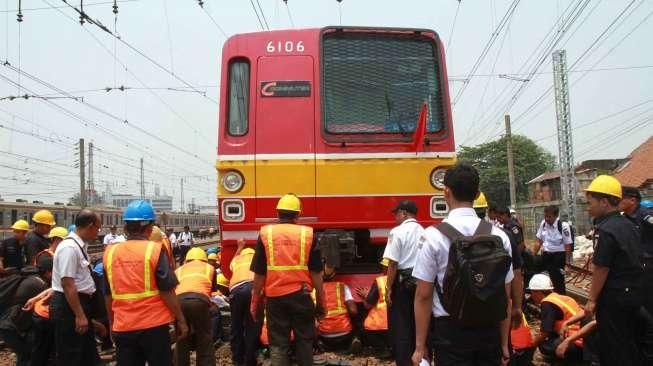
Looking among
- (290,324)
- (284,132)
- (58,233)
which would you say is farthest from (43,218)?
(290,324)

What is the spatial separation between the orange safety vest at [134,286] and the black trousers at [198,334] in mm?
1212

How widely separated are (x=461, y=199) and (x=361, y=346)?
3.74 meters

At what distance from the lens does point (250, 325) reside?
5.51 m

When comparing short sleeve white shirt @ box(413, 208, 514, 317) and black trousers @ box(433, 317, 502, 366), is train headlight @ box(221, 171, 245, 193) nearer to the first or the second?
short sleeve white shirt @ box(413, 208, 514, 317)

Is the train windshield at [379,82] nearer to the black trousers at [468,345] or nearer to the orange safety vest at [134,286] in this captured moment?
the orange safety vest at [134,286]

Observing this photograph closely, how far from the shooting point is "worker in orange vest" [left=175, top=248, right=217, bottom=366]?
514 centimetres

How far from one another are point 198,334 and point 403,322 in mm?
1911

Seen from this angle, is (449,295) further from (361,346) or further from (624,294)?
(361,346)

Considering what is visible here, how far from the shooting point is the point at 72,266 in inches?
177

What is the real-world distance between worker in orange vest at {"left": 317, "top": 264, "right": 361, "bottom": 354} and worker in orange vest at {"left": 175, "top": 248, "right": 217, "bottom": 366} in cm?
118

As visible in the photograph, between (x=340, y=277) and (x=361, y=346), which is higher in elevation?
(x=340, y=277)

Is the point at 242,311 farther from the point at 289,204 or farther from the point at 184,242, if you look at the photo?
the point at 184,242

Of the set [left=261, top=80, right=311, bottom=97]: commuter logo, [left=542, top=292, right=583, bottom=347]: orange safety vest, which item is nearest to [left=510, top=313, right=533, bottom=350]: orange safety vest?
[left=542, top=292, right=583, bottom=347]: orange safety vest

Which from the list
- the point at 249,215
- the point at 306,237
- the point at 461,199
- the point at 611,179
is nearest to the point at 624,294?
the point at 611,179
